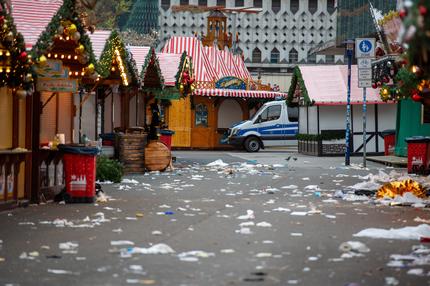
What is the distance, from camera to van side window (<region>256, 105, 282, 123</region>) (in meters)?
41.1

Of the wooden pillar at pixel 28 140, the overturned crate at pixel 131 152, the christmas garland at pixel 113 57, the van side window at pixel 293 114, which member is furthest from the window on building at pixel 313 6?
the wooden pillar at pixel 28 140

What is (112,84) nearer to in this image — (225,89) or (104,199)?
(104,199)

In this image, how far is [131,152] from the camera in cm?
2266

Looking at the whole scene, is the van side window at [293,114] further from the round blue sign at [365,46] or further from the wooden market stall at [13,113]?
the wooden market stall at [13,113]

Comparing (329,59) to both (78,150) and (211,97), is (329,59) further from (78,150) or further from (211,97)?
(78,150)

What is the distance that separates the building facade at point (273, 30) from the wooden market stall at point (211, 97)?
27.8 meters

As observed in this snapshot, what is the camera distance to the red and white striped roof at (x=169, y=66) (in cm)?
2991

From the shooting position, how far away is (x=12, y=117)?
13.3 m

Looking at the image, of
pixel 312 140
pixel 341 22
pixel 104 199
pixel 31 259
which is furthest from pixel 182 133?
pixel 31 259

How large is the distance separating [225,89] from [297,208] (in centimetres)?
3222

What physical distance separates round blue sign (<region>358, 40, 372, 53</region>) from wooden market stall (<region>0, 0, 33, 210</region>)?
1317 centimetres

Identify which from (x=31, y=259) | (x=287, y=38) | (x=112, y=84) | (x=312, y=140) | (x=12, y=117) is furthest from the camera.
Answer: (x=287, y=38)

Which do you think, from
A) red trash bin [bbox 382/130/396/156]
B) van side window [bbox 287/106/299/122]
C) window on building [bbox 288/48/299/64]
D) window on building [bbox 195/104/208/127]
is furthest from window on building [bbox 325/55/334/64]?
red trash bin [bbox 382/130/396/156]

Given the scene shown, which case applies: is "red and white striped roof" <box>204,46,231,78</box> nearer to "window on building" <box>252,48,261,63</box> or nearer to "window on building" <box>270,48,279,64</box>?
"window on building" <box>252,48,261,63</box>
